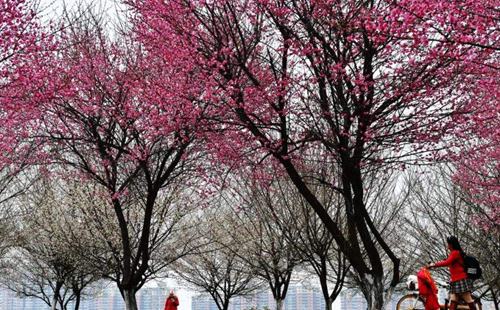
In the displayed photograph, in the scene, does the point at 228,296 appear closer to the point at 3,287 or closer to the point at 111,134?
the point at 3,287

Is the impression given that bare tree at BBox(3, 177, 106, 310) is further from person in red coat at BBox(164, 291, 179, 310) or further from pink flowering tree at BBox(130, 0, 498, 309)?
pink flowering tree at BBox(130, 0, 498, 309)

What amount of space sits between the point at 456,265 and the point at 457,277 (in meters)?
0.22

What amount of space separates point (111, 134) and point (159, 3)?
4659mm

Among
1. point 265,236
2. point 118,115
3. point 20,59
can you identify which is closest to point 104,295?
point 265,236

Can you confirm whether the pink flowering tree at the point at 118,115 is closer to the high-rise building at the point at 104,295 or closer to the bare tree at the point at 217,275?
the bare tree at the point at 217,275

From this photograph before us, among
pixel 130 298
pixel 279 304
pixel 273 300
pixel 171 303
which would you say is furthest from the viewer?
pixel 273 300

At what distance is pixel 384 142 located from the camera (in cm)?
1115

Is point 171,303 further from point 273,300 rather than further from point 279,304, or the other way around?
point 273,300

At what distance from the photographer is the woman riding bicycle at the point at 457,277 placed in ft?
31.3

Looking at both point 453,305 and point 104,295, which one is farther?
Result: point 104,295

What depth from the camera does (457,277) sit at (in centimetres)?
970

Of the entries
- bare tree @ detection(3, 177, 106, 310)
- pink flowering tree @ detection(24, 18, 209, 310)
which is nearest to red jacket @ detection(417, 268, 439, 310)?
pink flowering tree @ detection(24, 18, 209, 310)

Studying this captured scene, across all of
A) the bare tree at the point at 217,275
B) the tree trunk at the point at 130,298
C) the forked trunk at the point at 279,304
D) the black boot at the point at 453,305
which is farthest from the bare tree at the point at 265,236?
the black boot at the point at 453,305

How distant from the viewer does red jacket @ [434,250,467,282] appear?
951 cm
